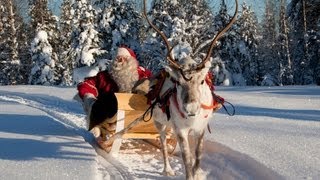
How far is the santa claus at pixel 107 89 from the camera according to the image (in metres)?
7.79

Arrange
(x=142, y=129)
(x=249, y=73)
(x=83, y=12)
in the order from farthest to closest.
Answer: (x=249, y=73), (x=83, y=12), (x=142, y=129)

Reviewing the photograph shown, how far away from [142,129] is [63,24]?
38.8 meters

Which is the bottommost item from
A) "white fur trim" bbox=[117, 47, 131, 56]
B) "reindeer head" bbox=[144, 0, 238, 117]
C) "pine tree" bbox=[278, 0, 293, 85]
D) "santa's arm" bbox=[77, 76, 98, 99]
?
"pine tree" bbox=[278, 0, 293, 85]

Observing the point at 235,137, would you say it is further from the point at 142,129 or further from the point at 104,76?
the point at 104,76

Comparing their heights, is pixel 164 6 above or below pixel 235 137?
above

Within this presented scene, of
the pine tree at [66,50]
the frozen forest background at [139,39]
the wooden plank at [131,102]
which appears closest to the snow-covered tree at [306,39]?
the frozen forest background at [139,39]

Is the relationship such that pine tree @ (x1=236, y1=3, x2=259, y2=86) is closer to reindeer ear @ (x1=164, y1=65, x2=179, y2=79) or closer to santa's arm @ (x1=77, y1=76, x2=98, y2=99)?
santa's arm @ (x1=77, y1=76, x2=98, y2=99)

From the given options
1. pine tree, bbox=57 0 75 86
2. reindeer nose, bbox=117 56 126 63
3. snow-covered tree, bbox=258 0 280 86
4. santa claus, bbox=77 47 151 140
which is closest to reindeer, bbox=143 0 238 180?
santa claus, bbox=77 47 151 140

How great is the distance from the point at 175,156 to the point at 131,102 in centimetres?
110

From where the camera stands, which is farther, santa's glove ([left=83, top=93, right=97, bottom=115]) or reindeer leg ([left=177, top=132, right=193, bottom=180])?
santa's glove ([left=83, top=93, right=97, bottom=115])

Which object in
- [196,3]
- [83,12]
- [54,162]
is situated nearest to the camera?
[54,162]

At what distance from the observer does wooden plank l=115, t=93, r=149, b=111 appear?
24.4ft

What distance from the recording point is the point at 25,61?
147 feet

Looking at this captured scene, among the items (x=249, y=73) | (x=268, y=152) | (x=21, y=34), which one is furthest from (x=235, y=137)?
(x=21, y=34)
